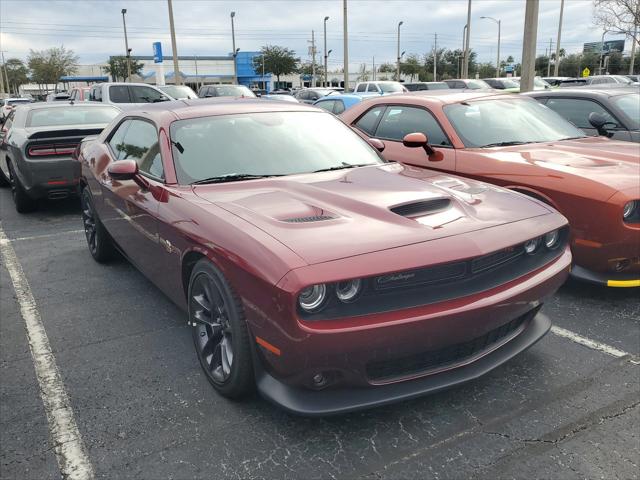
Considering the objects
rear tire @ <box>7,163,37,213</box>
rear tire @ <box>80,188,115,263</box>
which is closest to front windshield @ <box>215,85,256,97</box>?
rear tire @ <box>7,163,37,213</box>

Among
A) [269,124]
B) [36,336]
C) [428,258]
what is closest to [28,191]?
[36,336]

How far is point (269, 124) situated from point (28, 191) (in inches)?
184

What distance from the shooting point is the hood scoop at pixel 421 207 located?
272 centimetres

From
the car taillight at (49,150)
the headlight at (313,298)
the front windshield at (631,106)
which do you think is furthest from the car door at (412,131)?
the car taillight at (49,150)

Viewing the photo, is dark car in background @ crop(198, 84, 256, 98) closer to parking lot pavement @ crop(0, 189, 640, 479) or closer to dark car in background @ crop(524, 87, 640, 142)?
dark car in background @ crop(524, 87, 640, 142)

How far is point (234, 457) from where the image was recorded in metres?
2.42

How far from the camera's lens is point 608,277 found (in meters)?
3.95

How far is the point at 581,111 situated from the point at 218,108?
4506 mm

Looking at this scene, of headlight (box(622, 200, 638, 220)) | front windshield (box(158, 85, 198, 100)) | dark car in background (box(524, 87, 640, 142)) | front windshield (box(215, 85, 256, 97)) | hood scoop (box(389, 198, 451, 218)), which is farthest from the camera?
front windshield (box(215, 85, 256, 97))

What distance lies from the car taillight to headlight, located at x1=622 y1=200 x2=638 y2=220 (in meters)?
6.35

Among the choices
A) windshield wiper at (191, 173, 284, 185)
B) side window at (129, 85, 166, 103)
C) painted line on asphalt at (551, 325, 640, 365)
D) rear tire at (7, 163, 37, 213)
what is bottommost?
painted line on asphalt at (551, 325, 640, 365)

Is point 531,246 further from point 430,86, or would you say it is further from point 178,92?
point 430,86

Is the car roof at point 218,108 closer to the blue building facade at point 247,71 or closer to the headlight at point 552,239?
the headlight at point 552,239

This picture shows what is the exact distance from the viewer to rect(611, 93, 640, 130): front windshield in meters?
5.94
